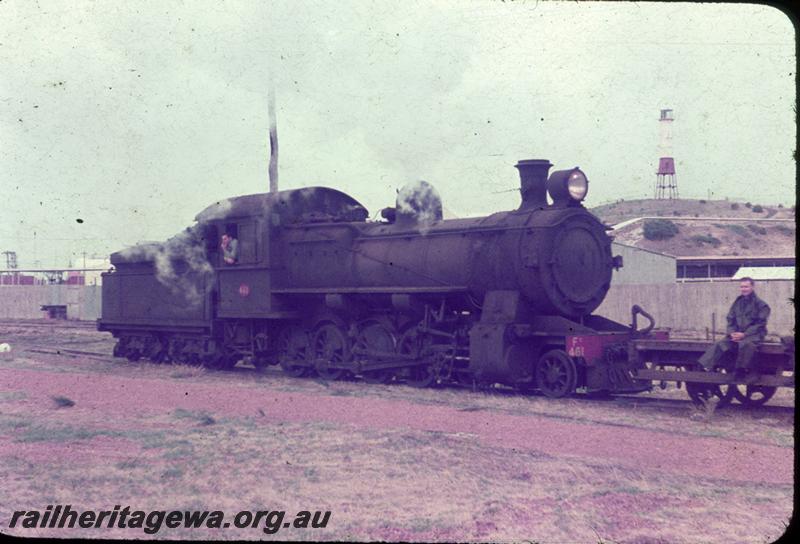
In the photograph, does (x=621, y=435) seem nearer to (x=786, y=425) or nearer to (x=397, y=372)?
(x=786, y=425)

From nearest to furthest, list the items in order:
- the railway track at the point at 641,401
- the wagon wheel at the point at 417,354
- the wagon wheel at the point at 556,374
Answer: the railway track at the point at 641,401
the wagon wheel at the point at 556,374
the wagon wheel at the point at 417,354

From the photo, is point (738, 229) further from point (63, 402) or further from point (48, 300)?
point (63, 402)

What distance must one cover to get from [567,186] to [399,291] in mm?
3710

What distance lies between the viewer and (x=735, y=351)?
39.4 feet

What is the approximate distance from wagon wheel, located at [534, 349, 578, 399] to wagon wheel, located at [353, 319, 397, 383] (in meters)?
3.24

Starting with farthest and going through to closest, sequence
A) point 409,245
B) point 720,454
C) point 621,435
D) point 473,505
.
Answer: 1. point 409,245
2. point 621,435
3. point 720,454
4. point 473,505

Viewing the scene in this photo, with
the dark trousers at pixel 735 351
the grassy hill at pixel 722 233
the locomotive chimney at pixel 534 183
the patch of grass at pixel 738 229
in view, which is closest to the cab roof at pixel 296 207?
the locomotive chimney at pixel 534 183

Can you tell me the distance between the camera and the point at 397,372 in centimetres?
1666

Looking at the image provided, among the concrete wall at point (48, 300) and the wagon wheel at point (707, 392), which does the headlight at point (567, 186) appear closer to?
the wagon wheel at point (707, 392)

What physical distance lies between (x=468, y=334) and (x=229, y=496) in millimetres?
8222

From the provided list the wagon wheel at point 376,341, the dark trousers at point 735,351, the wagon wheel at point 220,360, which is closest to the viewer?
the dark trousers at point 735,351

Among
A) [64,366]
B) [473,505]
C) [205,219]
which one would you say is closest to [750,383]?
[473,505]

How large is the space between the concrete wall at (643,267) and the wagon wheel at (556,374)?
27.6 metres

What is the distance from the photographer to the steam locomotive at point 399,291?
1441cm
